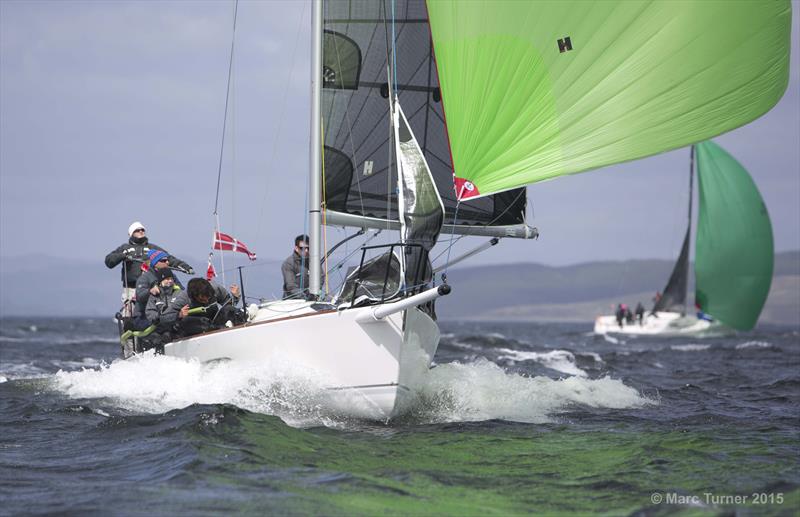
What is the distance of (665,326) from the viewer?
54.6 meters

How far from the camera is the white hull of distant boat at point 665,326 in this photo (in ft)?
174

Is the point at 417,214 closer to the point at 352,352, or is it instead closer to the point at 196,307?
the point at 352,352

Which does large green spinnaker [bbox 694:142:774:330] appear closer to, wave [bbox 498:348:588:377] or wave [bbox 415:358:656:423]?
wave [bbox 498:348:588:377]

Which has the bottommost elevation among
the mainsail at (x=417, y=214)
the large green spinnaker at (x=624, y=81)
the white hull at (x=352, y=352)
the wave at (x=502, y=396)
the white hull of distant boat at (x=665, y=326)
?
the white hull of distant boat at (x=665, y=326)

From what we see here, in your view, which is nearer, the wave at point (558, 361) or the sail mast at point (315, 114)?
the sail mast at point (315, 114)

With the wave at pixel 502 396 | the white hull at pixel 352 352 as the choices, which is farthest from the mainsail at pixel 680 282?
the white hull at pixel 352 352

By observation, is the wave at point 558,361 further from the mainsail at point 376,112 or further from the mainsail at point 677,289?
the mainsail at point 677,289

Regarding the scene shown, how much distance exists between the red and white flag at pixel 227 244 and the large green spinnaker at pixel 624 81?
163 inches

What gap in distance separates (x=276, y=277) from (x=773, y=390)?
8.25 meters

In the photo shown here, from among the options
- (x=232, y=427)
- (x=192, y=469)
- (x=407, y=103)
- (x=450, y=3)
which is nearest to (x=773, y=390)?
(x=407, y=103)

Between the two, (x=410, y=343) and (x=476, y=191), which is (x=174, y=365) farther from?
(x=476, y=191)

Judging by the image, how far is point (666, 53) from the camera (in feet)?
32.2

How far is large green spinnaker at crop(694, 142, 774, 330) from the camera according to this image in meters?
48.7

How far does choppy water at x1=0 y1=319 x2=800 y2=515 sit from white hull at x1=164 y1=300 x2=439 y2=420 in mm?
190
